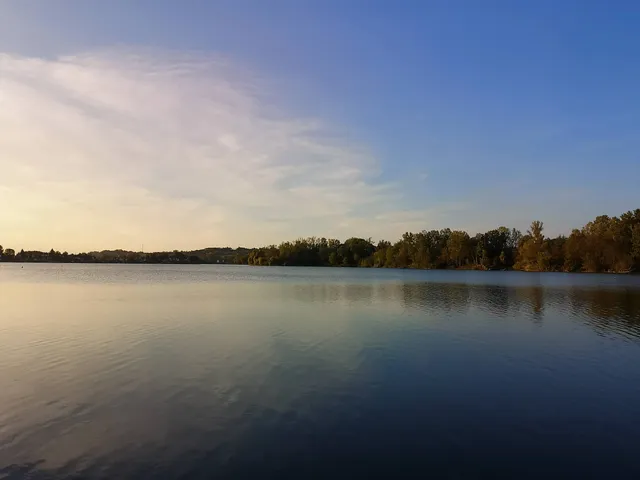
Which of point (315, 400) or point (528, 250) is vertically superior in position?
point (528, 250)

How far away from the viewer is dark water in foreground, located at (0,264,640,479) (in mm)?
9016

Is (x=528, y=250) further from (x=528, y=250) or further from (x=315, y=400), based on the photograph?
(x=315, y=400)

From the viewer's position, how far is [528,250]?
146 m

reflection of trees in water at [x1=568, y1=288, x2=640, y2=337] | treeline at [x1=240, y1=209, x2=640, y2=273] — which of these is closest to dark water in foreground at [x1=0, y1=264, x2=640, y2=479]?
reflection of trees in water at [x1=568, y1=288, x2=640, y2=337]

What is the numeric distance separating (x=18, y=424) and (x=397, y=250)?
184 meters

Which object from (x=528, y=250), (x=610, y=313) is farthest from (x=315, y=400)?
(x=528, y=250)

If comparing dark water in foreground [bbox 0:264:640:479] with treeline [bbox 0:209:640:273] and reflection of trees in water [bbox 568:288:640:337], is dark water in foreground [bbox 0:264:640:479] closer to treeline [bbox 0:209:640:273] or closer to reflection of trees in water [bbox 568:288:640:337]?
reflection of trees in water [bbox 568:288:640:337]

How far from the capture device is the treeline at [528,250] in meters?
123

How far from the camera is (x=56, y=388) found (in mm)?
13969

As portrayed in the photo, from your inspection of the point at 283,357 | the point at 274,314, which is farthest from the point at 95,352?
the point at 274,314

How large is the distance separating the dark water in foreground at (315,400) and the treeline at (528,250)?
115226 mm

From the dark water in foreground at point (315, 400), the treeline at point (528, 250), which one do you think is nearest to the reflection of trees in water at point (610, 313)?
the dark water in foreground at point (315, 400)

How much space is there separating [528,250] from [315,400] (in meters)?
150

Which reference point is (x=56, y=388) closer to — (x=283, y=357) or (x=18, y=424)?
(x=18, y=424)
